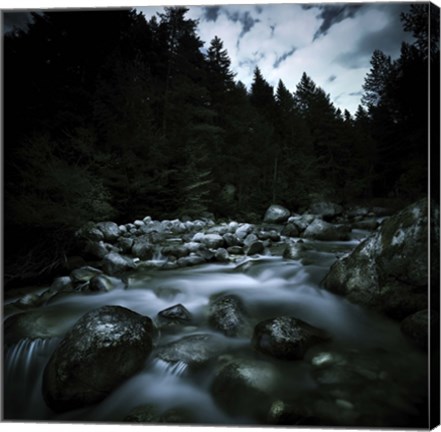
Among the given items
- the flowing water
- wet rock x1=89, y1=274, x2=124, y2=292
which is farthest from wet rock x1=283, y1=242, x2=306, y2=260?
wet rock x1=89, y1=274, x2=124, y2=292

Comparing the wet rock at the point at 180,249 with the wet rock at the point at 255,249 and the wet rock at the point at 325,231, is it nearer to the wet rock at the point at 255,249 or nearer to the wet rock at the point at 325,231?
the wet rock at the point at 255,249

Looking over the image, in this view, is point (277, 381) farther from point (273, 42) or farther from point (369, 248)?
point (273, 42)

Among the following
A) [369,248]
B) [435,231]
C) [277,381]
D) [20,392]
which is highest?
[435,231]

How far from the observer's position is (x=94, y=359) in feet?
5.32

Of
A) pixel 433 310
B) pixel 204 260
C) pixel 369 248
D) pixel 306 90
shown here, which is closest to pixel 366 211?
pixel 369 248

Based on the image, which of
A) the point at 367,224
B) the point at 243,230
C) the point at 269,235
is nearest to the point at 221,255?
the point at 243,230

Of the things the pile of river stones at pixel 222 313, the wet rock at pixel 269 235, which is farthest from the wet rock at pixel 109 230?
the wet rock at pixel 269 235

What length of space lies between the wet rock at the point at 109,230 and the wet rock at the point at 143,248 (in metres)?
0.18

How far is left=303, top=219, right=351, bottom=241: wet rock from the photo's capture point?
2473 mm

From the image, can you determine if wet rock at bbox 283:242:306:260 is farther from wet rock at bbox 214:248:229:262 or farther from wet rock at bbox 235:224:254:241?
wet rock at bbox 214:248:229:262

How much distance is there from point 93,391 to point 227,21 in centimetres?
235

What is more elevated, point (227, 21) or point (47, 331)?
point (227, 21)

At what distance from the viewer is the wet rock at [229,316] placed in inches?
75.4

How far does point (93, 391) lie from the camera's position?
160cm
